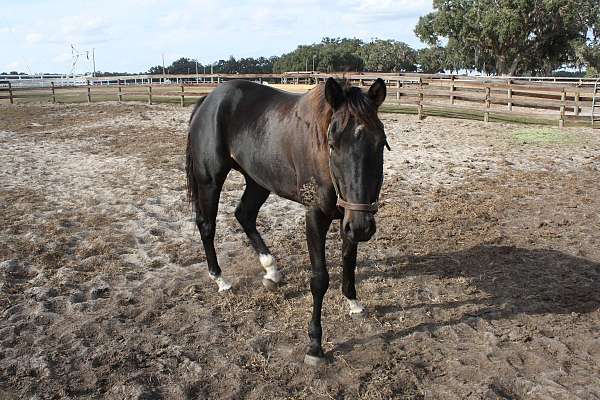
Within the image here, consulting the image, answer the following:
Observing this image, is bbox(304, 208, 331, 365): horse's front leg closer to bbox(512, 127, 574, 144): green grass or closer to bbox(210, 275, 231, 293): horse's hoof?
bbox(210, 275, 231, 293): horse's hoof

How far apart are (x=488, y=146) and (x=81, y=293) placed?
382 inches

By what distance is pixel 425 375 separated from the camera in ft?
10.2

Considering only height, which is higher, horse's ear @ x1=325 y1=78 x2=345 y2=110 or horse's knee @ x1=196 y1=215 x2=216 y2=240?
horse's ear @ x1=325 y1=78 x2=345 y2=110

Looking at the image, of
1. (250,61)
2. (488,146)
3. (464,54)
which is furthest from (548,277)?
(250,61)

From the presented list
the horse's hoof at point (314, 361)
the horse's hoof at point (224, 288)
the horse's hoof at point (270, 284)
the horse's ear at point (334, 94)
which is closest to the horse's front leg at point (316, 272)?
the horse's hoof at point (314, 361)

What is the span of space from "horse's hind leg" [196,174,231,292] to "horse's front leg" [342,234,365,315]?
3.88ft

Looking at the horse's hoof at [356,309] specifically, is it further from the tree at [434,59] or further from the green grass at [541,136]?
the tree at [434,59]

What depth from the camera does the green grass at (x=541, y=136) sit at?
11766 millimetres

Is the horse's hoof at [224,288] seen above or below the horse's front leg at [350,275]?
below

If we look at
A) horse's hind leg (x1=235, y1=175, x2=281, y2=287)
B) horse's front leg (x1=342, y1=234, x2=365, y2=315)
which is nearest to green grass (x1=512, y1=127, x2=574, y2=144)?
horse's hind leg (x1=235, y1=175, x2=281, y2=287)

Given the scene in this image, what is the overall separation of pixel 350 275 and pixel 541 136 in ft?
35.1

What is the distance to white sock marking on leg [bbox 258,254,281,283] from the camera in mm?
4406

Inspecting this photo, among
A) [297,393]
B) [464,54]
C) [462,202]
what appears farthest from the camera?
[464,54]

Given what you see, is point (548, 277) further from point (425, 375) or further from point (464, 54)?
point (464, 54)
